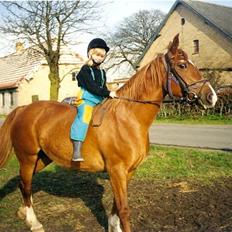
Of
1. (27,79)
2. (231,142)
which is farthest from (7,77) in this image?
(231,142)

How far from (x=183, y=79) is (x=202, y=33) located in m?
33.3

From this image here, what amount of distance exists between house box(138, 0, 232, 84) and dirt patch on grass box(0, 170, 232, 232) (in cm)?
2474

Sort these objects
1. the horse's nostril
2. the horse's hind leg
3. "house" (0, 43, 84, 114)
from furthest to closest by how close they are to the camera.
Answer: "house" (0, 43, 84, 114)
the horse's hind leg
the horse's nostril

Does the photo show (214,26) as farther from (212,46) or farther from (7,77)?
(7,77)

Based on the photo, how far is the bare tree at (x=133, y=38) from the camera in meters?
54.0

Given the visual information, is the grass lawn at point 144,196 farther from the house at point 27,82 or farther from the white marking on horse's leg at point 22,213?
the house at point 27,82

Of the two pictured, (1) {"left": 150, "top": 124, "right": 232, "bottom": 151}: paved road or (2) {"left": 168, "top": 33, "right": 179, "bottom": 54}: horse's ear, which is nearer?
(2) {"left": 168, "top": 33, "right": 179, "bottom": 54}: horse's ear

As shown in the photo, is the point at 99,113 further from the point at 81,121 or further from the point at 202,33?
the point at 202,33

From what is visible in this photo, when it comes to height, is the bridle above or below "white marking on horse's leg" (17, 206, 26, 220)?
above

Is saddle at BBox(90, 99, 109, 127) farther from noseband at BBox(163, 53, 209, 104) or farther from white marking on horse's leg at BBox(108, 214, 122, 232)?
white marking on horse's leg at BBox(108, 214, 122, 232)

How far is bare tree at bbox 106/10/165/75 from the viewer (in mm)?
53969

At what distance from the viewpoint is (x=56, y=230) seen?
534cm

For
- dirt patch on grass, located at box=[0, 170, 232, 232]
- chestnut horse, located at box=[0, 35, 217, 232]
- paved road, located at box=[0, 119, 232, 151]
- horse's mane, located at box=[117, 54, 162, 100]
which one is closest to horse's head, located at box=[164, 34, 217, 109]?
chestnut horse, located at box=[0, 35, 217, 232]

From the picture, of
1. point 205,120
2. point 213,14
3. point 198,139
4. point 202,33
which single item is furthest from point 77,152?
point 213,14
